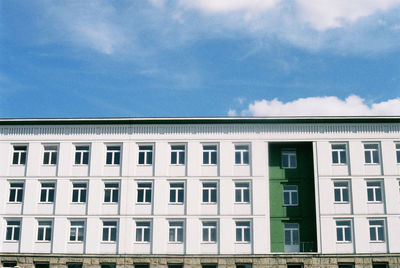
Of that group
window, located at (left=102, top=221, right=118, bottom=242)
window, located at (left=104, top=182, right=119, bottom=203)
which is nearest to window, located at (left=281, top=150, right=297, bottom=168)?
window, located at (left=104, top=182, right=119, bottom=203)

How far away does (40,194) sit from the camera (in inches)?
1638

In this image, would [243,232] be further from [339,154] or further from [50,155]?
[50,155]

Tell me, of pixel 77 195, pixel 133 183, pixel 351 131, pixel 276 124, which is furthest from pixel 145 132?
pixel 351 131

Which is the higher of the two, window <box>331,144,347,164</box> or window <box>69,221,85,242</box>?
window <box>331,144,347,164</box>

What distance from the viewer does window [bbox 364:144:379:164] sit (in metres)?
41.2

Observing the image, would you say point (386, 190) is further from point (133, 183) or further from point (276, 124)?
point (133, 183)

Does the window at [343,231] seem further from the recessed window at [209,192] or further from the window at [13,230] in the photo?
the window at [13,230]

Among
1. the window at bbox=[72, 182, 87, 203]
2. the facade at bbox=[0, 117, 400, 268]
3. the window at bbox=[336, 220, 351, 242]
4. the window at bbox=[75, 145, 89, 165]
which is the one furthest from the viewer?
the window at bbox=[75, 145, 89, 165]

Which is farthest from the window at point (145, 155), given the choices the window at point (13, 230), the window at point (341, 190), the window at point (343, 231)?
the window at point (343, 231)

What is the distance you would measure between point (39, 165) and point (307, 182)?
783 inches

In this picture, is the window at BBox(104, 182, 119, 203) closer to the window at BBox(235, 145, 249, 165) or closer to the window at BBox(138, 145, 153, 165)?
the window at BBox(138, 145, 153, 165)

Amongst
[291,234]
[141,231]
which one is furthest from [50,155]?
[291,234]

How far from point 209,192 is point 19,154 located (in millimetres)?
14666

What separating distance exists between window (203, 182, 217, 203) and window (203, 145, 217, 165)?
1587mm
